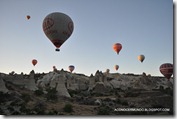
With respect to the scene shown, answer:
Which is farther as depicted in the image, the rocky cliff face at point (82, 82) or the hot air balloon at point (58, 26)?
the rocky cliff face at point (82, 82)

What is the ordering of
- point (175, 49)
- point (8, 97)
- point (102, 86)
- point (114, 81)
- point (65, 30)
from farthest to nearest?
point (114, 81)
point (102, 86)
point (8, 97)
point (65, 30)
point (175, 49)

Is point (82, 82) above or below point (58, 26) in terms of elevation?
below

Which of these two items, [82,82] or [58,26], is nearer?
[58,26]

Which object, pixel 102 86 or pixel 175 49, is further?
pixel 102 86

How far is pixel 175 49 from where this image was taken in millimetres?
8016

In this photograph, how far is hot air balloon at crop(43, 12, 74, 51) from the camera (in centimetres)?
1041

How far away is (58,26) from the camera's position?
10.4 m

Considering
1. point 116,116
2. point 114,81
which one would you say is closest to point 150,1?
point 116,116

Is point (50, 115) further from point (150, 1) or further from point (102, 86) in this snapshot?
point (102, 86)

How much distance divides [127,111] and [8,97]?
5724 mm

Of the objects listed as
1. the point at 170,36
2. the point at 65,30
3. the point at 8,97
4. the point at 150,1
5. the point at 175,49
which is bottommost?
the point at 8,97

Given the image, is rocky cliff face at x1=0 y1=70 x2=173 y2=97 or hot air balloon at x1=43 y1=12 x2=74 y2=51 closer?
hot air balloon at x1=43 y1=12 x2=74 y2=51

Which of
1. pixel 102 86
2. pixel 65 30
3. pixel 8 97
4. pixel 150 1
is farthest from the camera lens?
pixel 102 86

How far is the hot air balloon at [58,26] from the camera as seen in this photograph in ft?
34.2
